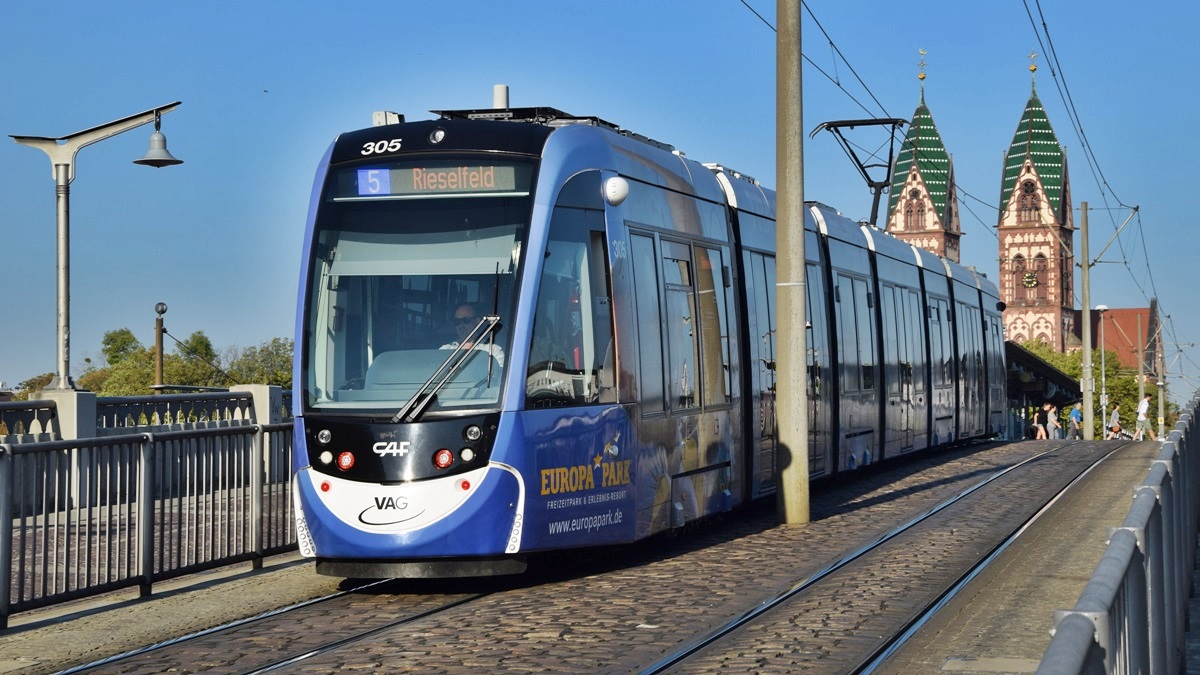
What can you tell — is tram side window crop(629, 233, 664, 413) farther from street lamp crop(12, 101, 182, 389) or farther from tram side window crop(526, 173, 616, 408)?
street lamp crop(12, 101, 182, 389)

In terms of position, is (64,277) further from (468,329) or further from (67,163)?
(468,329)

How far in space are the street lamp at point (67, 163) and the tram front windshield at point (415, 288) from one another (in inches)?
385

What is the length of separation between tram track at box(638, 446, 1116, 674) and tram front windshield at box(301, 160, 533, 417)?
2284mm

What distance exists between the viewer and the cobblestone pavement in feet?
27.8

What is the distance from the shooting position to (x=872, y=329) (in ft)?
72.4

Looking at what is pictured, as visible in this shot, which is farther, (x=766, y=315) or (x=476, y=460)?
(x=766, y=315)

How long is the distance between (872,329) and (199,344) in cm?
11137

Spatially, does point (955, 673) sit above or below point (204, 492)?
below

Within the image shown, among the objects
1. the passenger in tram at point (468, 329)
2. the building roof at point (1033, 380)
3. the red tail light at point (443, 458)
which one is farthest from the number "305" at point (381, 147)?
the building roof at point (1033, 380)

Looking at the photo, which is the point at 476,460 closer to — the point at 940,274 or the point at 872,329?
the point at 872,329

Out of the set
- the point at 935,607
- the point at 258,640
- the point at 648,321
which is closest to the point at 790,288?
the point at 648,321

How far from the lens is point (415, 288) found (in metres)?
11.1

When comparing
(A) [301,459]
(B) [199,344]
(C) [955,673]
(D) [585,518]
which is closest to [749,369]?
(D) [585,518]

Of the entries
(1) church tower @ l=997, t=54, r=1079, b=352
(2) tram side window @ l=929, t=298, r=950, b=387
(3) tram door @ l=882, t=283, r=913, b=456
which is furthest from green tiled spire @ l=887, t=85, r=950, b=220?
(3) tram door @ l=882, t=283, r=913, b=456
